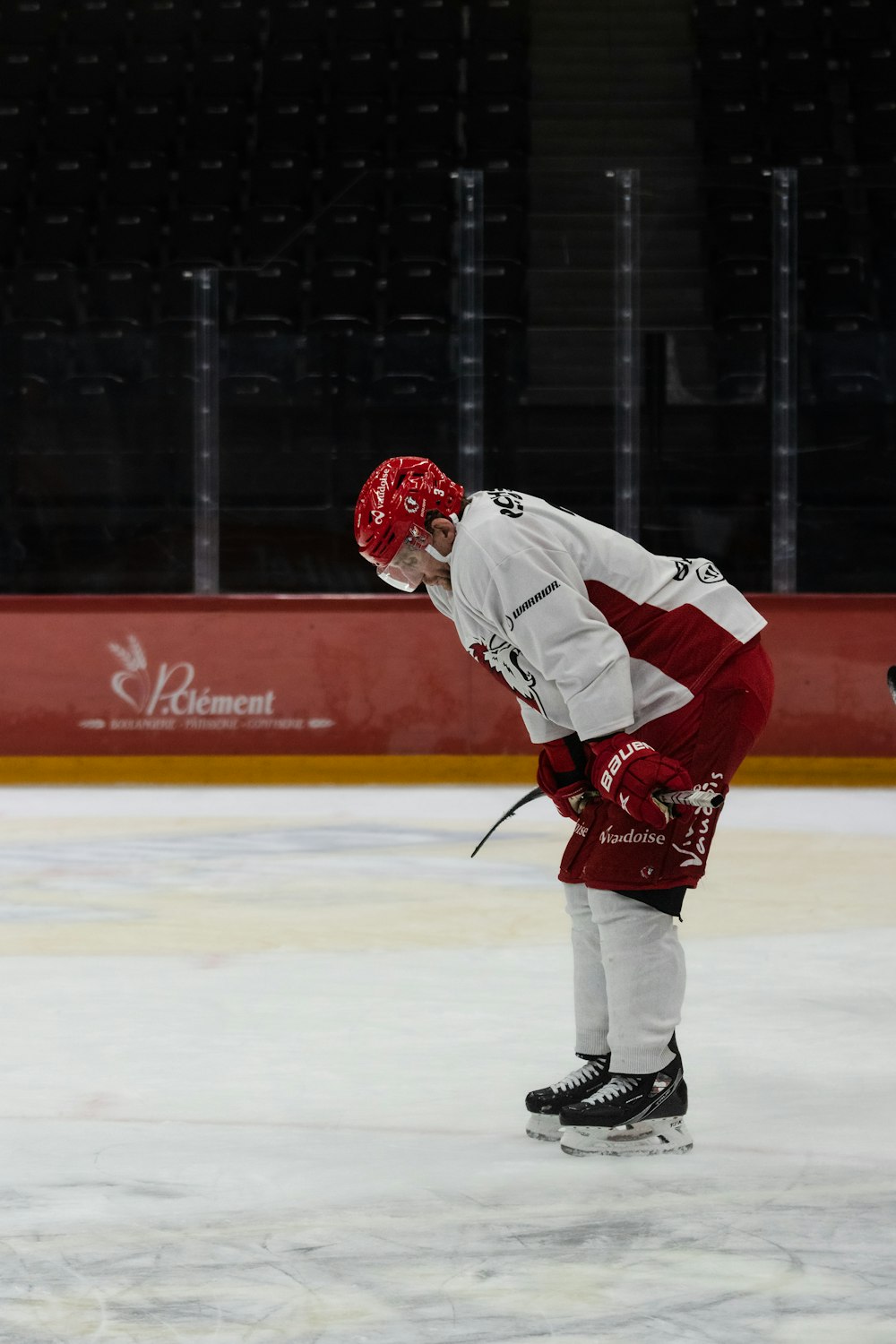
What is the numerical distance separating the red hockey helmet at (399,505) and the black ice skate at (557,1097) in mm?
950

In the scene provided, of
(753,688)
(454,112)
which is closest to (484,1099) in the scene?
(753,688)

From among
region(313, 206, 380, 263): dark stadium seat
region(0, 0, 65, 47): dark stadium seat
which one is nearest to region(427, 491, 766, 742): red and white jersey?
region(313, 206, 380, 263): dark stadium seat

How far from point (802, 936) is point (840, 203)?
5340 millimetres

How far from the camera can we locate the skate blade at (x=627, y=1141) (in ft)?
9.09

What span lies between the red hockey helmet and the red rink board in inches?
233

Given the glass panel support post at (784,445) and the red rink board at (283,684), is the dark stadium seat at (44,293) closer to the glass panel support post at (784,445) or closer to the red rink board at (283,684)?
the red rink board at (283,684)

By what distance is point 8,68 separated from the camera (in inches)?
575

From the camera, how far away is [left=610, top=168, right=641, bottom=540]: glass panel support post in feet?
28.0

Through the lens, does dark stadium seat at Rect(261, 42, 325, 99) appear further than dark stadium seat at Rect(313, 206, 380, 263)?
Yes

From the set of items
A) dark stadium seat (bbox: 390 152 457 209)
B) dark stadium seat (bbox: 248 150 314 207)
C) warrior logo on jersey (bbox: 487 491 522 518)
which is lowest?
warrior logo on jersey (bbox: 487 491 522 518)

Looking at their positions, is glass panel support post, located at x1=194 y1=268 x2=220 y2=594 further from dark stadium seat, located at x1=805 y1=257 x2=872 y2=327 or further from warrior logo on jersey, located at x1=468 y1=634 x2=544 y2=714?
warrior logo on jersey, located at x1=468 y1=634 x2=544 y2=714

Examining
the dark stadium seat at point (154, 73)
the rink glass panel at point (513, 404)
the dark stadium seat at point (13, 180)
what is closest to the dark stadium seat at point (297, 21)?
the dark stadium seat at point (154, 73)

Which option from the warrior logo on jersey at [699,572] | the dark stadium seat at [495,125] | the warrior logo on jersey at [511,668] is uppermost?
the dark stadium seat at [495,125]

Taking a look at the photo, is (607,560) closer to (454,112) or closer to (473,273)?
(473,273)
